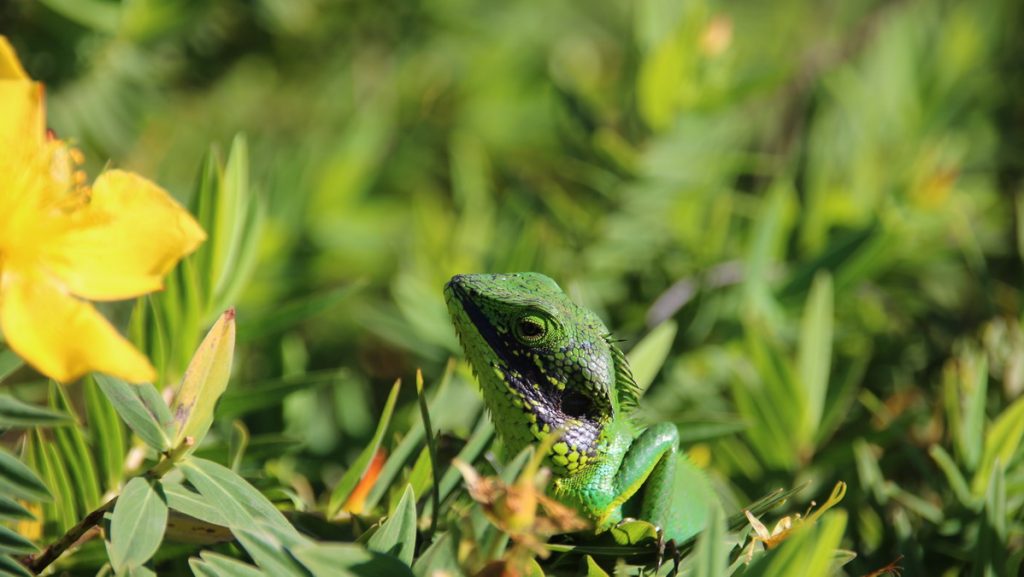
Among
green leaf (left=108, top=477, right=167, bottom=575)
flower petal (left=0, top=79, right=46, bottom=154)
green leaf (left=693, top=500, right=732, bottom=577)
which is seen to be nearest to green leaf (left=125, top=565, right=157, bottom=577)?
green leaf (left=108, top=477, right=167, bottom=575)

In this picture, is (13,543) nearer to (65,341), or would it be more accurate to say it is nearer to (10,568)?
(10,568)

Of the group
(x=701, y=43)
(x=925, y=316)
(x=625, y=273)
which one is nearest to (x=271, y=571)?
(x=625, y=273)

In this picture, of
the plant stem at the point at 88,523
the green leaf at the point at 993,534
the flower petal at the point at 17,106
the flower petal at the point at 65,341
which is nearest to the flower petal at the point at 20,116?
the flower petal at the point at 17,106

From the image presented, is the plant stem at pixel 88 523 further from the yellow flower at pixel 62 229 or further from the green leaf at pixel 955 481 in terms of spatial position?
the green leaf at pixel 955 481

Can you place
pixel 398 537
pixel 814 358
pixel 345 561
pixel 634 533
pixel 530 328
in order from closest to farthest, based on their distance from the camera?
pixel 345 561, pixel 398 537, pixel 634 533, pixel 530 328, pixel 814 358

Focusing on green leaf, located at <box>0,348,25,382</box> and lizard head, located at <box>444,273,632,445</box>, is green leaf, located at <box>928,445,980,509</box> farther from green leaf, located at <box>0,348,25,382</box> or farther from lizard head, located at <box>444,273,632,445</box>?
green leaf, located at <box>0,348,25,382</box>

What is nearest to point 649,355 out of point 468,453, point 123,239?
point 468,453

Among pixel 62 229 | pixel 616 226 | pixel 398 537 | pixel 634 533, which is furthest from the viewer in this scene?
pixel 616 226
